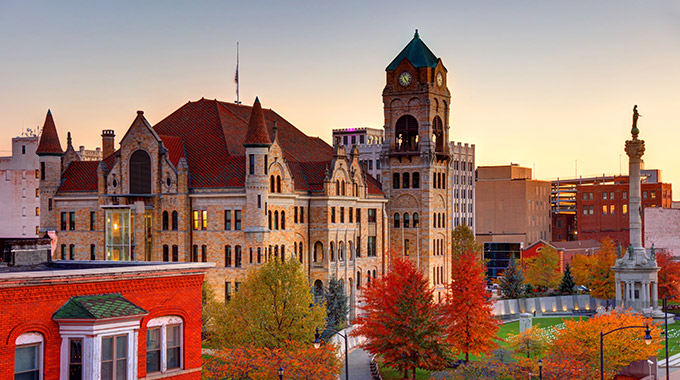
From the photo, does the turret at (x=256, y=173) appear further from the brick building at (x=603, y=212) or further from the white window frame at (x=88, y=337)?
the brick building at (x=603, y=212)

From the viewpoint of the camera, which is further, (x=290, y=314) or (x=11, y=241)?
(x=290, y=314)

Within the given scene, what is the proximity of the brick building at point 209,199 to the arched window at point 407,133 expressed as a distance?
1203 centimetres

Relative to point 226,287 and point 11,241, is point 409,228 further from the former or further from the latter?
point 11,241

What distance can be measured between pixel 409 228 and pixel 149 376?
7089cm

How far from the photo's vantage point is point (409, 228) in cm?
10394

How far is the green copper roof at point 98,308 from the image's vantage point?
31328 millimetres

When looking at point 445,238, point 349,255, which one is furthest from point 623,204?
point 349,255

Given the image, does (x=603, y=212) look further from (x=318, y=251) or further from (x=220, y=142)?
(x=220, y=142)

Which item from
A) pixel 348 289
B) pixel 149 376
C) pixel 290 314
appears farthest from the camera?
pixel 348 289

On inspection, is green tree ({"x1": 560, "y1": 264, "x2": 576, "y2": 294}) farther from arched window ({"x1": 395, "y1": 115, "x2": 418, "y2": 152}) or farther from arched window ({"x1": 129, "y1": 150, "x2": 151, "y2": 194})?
arched window ({"x1": 129, "y1": 150, "x2": 151, "y2": 194})

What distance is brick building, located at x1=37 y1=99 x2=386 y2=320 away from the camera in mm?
78875

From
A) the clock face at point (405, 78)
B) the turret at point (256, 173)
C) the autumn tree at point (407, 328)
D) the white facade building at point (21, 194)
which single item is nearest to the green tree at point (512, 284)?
the clock face at point (405, 78)

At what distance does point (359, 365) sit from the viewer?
2616 inches

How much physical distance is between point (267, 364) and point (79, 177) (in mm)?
47707
